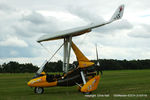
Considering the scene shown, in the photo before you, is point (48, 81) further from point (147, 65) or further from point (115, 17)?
point (147, 65)

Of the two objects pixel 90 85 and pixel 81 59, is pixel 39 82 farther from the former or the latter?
pixel 90 85

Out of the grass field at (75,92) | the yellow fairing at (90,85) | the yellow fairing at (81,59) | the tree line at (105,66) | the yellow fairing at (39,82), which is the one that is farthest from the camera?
the tree line at (105,66)

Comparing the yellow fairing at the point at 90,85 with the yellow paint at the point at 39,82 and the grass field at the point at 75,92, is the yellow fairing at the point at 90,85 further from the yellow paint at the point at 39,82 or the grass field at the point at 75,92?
the yellow paint at the point at 39,82

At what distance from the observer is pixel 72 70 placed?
17.2 metres

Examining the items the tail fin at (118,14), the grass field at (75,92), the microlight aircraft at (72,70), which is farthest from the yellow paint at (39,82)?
the tail fin at (118,14)

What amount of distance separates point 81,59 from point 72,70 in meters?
1.11

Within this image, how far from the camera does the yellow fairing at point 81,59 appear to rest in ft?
55.5

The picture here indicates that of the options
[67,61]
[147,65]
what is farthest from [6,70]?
[67,61]

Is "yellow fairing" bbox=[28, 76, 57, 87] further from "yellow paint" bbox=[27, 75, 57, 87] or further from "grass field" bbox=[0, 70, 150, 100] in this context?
"grass field" bbox=[0, 70, 150, 100]

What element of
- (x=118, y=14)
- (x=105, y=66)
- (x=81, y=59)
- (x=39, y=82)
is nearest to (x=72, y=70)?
(x=81, y=59)

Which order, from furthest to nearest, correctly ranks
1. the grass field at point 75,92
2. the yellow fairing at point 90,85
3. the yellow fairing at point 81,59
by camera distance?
1. the yellow fairing at point 81,59
2. the yellow fairing at point 90,85
3. the grass field at point 75,92

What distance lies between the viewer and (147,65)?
403 feet

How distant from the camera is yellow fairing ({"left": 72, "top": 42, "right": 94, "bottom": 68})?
55.5ft

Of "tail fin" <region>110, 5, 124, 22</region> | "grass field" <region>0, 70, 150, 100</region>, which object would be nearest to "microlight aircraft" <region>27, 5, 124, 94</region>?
"tail fin" <region>110, 5, 124, 22</region>
